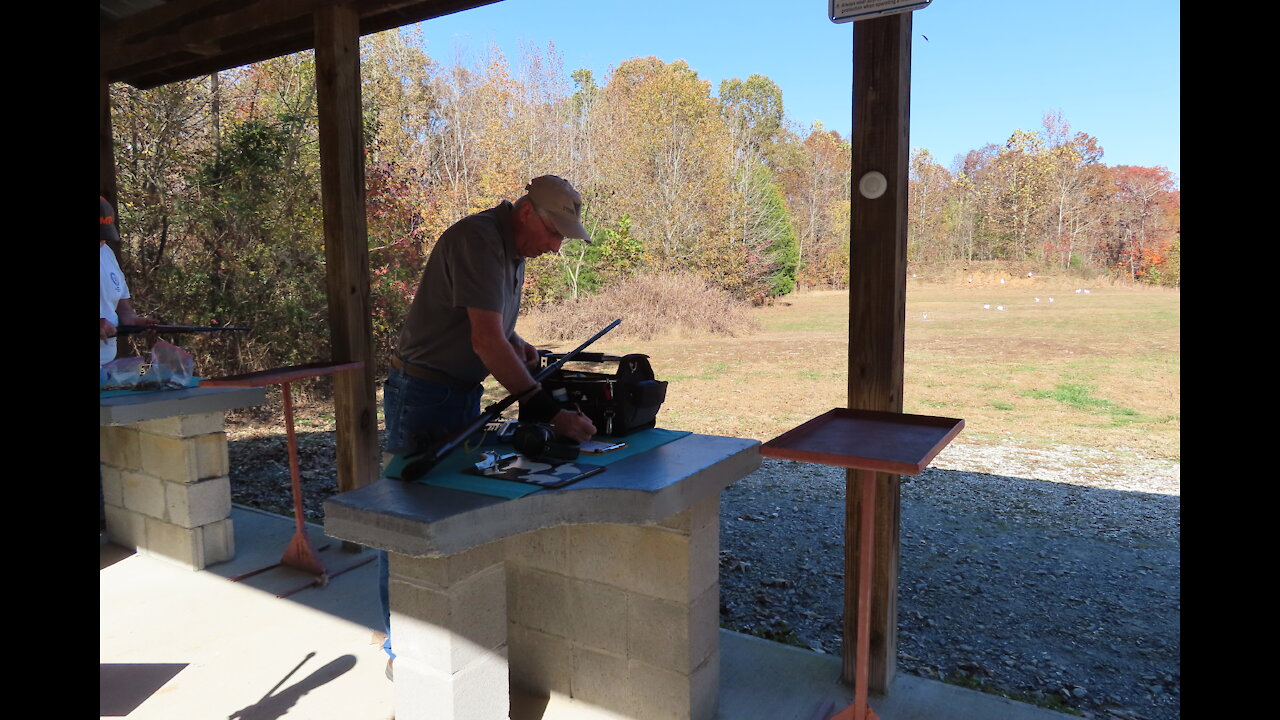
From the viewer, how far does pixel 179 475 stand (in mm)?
3762

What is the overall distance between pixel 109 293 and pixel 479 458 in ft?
9.03

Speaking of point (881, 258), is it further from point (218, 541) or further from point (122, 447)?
point (122, 447)

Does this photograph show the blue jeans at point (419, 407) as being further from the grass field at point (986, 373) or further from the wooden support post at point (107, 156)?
the grass field at point (986, 373)

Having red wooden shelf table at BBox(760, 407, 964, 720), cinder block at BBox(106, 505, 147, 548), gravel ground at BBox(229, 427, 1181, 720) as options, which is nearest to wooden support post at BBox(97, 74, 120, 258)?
cinder block at BBox(106, 505, 147, 548)

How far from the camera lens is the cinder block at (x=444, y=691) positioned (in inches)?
82.4

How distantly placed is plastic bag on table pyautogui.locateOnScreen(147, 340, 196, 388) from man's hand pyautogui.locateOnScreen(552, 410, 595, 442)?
93.6 inches

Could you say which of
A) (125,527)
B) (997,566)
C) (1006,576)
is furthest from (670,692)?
(125,527)

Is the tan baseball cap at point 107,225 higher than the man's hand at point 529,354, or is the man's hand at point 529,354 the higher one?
the tan baseball cap at point 107,225

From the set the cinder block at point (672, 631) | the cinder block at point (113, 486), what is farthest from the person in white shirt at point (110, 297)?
the cinder block at point (672, 631)

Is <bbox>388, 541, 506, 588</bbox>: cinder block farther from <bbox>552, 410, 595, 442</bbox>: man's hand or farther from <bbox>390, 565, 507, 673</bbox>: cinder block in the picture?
<bbox>552, 410, 595, 442</bbox>: man's hand

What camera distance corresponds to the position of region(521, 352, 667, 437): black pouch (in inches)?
93.9
